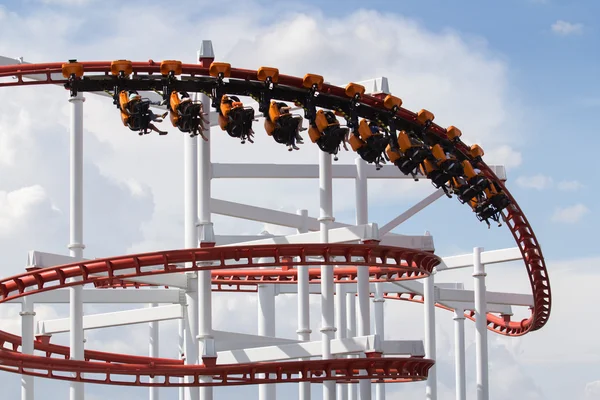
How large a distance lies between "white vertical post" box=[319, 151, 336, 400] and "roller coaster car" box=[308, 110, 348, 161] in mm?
1644

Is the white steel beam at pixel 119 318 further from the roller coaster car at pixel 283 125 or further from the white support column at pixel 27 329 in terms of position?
the roller coaster car at pixel 283 125

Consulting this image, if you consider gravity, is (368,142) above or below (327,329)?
above

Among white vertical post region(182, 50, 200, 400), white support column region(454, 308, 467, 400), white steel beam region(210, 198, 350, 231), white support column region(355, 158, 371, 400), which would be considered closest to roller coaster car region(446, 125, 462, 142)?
white support column region(355, 158, 371, 400)

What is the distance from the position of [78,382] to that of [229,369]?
8.31ft

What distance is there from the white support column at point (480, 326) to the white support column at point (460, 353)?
1.22m

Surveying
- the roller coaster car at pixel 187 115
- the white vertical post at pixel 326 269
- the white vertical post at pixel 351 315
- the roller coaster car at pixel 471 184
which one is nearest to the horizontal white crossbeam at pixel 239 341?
the white vertical post at pixel 326 269

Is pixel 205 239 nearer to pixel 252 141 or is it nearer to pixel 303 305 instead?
pixel 252 141

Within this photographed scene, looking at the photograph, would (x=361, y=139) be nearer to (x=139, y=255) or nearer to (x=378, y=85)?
(x=378, y=85)

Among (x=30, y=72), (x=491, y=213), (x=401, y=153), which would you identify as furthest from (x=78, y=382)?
(x=491, y=213)

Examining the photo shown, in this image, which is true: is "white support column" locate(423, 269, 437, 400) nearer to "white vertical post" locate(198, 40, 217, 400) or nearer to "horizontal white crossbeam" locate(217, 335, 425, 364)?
"horizontal white crossbeam" locate(217, 335, 425, 364)

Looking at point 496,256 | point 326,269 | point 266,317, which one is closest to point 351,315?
point 496,256

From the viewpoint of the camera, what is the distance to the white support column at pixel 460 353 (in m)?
25.9

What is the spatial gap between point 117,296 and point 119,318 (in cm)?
43

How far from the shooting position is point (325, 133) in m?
17.8
